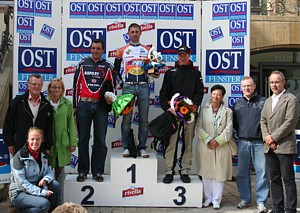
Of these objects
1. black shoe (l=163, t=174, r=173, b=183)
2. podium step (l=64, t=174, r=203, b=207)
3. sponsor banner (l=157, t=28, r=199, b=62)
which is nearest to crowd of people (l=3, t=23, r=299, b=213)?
black shoe (l=163, t=174, r=173, b=183)

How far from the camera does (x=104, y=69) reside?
5.77m

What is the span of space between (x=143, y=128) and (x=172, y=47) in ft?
5.67

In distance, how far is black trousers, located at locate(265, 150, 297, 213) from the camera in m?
4.98

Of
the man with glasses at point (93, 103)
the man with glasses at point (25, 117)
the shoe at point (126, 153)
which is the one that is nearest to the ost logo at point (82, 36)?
the man with glasses at point (93, 103)

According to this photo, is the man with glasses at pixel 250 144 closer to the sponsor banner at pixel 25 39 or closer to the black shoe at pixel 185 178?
the black shoe at pixel 185 178

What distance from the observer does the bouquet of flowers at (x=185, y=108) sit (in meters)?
5.64

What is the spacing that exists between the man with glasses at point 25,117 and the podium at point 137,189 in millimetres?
987

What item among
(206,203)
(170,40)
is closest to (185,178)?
(206,203)

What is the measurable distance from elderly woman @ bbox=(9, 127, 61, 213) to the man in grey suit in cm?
243

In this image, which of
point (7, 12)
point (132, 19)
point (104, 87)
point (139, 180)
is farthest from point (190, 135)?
point (7, 12)

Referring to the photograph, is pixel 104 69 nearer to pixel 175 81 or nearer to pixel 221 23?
pixel 175 81

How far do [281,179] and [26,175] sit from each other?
2.86m

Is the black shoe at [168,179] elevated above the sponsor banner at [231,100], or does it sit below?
below

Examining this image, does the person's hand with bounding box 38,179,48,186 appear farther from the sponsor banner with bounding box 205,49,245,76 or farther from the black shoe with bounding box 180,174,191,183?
the sponsor banner with bounding box 205,49,245,76
